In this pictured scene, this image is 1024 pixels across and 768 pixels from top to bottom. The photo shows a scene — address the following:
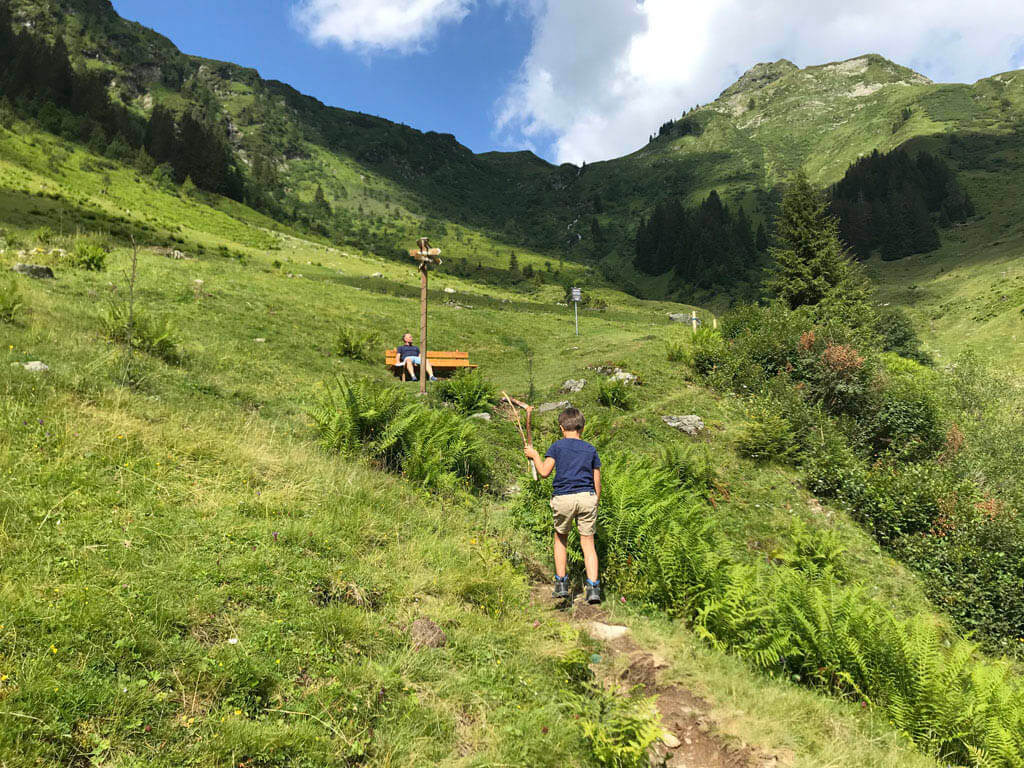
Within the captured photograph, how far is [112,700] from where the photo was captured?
8.43ft

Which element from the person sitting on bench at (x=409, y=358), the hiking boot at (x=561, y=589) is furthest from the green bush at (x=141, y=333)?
the hiking boot at (x=561, y=589)

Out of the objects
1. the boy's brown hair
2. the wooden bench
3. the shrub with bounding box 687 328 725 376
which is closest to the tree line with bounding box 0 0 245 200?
the wooden bench

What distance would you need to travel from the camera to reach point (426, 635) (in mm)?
3934

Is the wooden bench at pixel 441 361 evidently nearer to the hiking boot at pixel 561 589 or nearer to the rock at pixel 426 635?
the hiking boot at pixel 561 589

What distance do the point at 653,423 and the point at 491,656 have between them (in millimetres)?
11198

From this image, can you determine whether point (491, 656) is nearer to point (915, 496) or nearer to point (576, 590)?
point (576, 590)

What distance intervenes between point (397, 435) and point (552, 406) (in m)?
7.97

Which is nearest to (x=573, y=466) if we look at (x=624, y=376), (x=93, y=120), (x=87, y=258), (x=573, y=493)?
(x=573, y=493)

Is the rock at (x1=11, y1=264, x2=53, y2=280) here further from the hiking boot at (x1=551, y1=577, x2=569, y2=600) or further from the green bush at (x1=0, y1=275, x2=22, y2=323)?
the hiking boot at (x1=551, y1=577, x2=569, y2=600)

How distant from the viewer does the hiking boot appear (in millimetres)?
5430

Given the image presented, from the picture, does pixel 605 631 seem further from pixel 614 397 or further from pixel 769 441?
pixel 614 397

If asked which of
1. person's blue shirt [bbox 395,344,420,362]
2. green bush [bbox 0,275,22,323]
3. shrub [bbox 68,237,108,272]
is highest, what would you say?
shrub [bbox 68,237,108,272]

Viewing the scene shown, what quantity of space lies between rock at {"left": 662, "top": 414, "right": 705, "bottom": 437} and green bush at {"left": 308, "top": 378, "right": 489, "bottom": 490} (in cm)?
763

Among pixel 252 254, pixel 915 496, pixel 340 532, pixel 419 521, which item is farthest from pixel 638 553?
pixel 252 254
